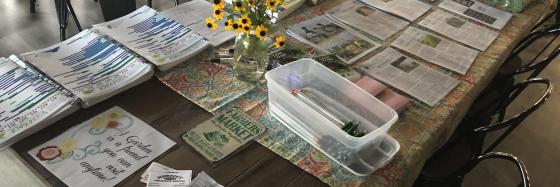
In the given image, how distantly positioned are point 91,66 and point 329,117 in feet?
1.98

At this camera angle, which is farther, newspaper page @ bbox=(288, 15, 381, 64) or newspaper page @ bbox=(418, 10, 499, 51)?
newspaper page @ bbox=(418, 10, 499, 51)

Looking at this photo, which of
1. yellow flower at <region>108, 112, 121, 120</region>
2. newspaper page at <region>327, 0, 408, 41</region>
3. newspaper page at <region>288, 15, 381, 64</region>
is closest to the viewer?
yellow flower at <region>108, 112, 121, 120</region>

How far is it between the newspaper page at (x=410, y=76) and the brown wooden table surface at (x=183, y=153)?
45 cm

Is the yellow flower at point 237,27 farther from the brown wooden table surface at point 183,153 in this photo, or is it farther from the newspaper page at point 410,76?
the newspaper page at point 410,76

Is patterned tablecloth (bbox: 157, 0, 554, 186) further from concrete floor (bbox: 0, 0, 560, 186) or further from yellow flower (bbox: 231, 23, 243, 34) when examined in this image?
concrete floor (bbox: 0, 0, 560, 186)

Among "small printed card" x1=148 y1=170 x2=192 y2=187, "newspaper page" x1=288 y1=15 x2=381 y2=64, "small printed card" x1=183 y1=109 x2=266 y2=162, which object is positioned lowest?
"newspaper page" x1=288 y1=15 x2=381 y2=64

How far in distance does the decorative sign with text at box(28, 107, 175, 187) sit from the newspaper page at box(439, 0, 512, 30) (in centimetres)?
123

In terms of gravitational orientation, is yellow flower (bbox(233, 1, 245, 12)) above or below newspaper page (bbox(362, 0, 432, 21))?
above

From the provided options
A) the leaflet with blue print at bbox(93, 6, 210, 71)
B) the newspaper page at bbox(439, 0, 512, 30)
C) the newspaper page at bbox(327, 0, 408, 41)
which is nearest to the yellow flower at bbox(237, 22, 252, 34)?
the leaflet with blue print at bbox(93, 6, 210, 71)

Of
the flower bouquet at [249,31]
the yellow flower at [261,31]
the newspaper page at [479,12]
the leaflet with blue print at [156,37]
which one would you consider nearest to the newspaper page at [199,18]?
the leaflet with blue print at [156,37]

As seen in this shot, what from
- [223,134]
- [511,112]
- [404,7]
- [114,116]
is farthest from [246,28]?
[511,112]

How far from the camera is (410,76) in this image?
1.29 m

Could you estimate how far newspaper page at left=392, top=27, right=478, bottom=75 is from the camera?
1.37 m

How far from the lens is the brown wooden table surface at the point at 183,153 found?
90 centimetres
